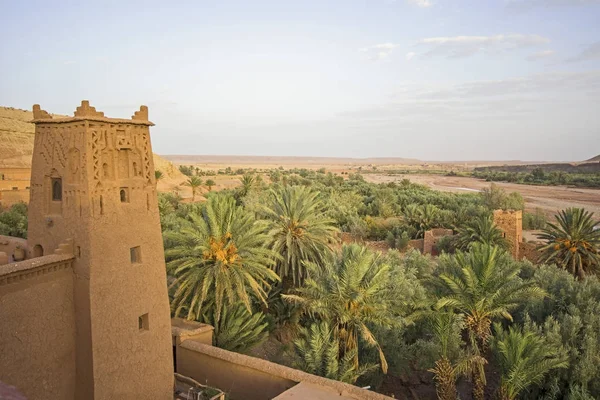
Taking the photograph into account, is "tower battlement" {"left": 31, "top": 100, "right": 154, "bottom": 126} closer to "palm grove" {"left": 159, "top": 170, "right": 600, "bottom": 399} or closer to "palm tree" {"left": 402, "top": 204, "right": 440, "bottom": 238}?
"palm grove" {"left": 159, "top": 170, "right": 600, "bottom": 399}

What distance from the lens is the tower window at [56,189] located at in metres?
8.48

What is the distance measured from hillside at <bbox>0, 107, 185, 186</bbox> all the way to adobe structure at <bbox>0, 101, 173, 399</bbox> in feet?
154

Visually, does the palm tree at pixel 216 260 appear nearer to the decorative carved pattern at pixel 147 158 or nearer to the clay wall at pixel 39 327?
the decorative carved pattern at pixel 147 158

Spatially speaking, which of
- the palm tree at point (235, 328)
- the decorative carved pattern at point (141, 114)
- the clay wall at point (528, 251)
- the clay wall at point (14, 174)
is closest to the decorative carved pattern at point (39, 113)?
the decorative carved pattern at point (141, 114)

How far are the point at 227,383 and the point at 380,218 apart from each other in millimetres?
27867

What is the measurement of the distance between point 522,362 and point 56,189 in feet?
32.5

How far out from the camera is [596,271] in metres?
19.1

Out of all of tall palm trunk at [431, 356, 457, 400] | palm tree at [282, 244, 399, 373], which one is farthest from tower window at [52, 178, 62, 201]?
tall palm trunk at [431, 356, 457, 400]

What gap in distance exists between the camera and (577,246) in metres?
19.4

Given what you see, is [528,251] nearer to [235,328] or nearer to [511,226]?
[511,226]

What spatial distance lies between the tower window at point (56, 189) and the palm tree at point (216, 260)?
4416 mm

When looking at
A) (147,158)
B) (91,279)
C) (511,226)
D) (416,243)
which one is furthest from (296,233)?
(416,243)

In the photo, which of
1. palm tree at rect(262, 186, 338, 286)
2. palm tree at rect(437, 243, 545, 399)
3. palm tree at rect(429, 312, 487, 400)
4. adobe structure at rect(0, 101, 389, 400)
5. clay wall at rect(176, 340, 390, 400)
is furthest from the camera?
palm tree at rect(262, 186, 338, 286)

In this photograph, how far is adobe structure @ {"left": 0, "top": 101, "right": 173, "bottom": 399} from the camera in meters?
7.60
